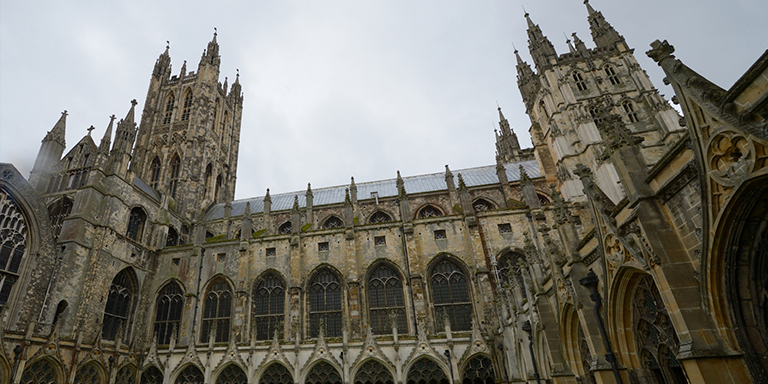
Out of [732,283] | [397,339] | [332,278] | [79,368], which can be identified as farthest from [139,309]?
[732,283]

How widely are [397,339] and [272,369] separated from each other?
6.76 metres

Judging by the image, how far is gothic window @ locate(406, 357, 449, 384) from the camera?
17.8 m

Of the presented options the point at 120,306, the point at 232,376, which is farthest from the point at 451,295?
the point at 120,306

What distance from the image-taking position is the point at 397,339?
18.5 metres

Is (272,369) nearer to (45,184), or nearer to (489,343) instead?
(489,343)

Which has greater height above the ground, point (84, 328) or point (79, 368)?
point (84, 328)

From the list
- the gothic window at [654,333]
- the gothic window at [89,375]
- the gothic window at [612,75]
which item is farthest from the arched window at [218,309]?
the gothic window at [612,75]

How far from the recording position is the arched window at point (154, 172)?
3614 cm

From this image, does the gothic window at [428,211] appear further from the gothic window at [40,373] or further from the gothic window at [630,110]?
the gothic window at [40,373]

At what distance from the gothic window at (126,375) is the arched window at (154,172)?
Answer: 1983cm

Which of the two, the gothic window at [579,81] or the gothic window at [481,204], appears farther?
the gothic window at [579,81]

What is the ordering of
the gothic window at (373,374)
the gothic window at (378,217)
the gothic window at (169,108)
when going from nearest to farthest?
the gothic window at (373,374) → the gothic window at (378,217) → the gothic window at (169,108)

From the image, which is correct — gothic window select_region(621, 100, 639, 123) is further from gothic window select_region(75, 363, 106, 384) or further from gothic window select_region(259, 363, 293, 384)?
gothic window select_region(75, 363, 106, 384)

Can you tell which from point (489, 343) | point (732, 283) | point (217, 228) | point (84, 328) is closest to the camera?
point (732, 283)
